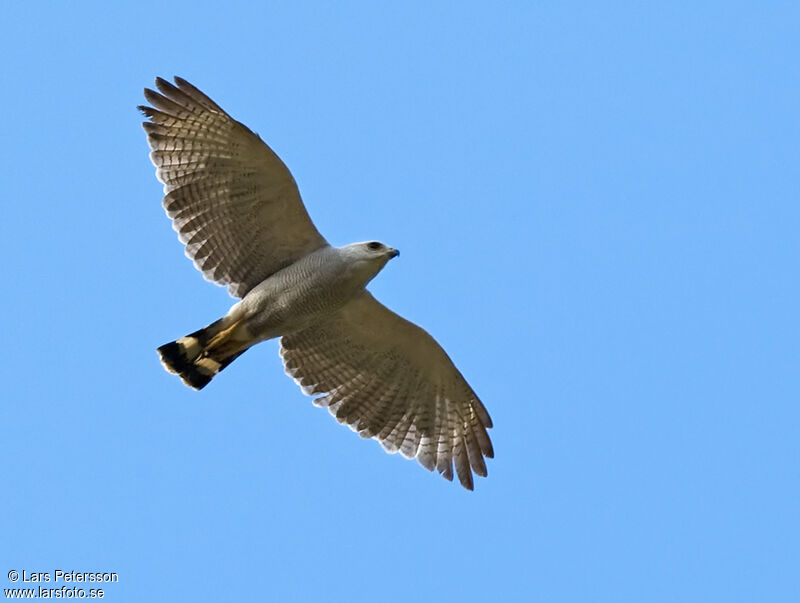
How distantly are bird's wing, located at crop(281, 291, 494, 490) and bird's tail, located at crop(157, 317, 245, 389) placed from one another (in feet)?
2.82

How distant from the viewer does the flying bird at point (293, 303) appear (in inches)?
497

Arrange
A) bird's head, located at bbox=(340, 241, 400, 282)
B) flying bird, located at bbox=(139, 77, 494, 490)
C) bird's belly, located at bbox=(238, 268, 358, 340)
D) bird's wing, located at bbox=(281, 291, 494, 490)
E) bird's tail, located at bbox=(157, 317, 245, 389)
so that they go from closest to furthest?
bird's head, located at bbox=(340, 241, 400, 282)
flying bird, located at bbox=(139, 77, 494, 490)
bird's belly, located at bbox=(238, 268, 358, 340)
bird's tail, located at bbox=(157, 317, 245, 389)
bird's wing, located at bbox=(281, 291, 494, 490)

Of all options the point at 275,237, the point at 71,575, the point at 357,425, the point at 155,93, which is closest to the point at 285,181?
the point at 275,237

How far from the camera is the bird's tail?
12.9m

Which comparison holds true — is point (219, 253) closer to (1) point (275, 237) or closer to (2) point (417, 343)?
(1) point (275, 237)

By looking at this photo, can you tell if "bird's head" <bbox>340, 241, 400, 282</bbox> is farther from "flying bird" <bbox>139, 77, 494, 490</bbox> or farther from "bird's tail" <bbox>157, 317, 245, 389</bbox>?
"bird's tail" <bbox>157, 317, 245, 389</bbox>

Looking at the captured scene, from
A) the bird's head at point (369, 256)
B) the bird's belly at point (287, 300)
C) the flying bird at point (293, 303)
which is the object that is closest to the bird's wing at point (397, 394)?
the flying bird at point (293, 303)

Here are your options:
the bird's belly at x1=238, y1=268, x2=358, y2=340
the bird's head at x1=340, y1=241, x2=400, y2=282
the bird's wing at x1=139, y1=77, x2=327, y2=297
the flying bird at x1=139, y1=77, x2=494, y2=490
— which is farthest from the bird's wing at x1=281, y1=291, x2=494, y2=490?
the bird's head at x1=340, y1=241, x2=400, y2=282

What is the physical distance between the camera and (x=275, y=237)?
13.0 meters

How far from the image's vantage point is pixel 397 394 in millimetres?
14047

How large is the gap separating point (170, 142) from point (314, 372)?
3.00m

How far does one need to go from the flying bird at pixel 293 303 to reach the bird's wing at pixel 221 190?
0.01 m

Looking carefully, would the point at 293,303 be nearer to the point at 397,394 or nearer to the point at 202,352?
the point at 202,352

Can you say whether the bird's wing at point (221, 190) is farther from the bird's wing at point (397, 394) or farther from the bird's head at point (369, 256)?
the bird's wing at point (397, 394)
